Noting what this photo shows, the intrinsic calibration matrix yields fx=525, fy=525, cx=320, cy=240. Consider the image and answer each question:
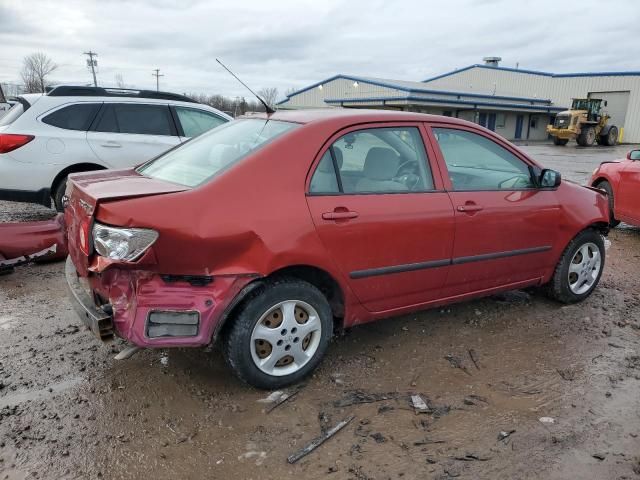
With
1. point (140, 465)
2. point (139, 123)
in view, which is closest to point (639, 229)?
point (139, 123)

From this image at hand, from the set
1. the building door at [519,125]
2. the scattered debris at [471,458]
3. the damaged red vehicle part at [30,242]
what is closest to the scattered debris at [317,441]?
the scattered debris at [471,458]

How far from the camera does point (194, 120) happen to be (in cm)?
749

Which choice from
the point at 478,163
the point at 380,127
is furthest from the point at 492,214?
the point at 380,127

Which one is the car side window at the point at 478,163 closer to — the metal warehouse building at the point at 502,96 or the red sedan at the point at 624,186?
the red sedan at the point at 624,186

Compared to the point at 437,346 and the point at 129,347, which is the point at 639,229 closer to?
the point at 437,346

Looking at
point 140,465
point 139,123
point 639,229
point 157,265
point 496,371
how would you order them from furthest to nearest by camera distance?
1. point 639,229
2. point 139,123
3. point 496,371
4. point 157,265
5. point 140,465

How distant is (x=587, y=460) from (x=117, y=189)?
2850mm

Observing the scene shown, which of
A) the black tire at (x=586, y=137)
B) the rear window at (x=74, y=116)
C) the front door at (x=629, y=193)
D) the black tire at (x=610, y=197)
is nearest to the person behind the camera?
the rear window at (x=74, y=116)

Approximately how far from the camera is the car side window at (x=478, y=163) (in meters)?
3.73

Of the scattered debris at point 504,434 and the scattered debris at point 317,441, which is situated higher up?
the scattered debris at point 317,441

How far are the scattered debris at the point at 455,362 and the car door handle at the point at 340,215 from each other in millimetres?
1266

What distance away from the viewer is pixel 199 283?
9.16 feet

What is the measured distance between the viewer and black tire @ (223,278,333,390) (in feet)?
9.53

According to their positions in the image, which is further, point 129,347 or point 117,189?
point 129,347
